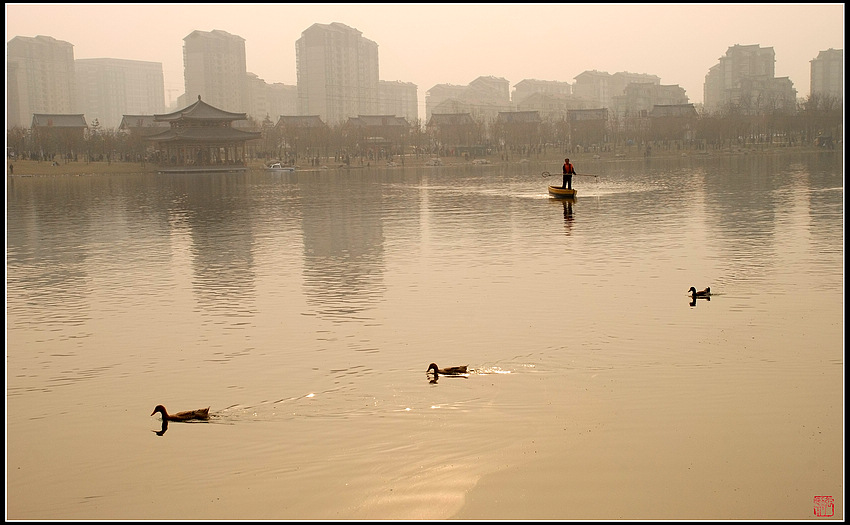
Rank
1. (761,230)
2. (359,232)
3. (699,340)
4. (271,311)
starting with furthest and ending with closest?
(359,232) → (761,230) → (271,311) → (699,340)

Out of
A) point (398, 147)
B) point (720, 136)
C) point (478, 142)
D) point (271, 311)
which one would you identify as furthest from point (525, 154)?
point (271, 311)

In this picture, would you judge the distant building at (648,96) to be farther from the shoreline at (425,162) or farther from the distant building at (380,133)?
the distant building at (380,133)

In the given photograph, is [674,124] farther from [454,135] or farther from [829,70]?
[829,70]

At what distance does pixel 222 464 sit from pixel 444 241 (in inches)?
525

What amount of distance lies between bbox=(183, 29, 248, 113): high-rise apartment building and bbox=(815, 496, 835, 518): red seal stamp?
155093mm

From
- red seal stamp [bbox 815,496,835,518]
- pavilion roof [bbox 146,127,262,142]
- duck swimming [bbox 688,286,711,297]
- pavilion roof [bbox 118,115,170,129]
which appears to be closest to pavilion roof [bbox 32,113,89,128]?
pavilion roof [bbox 118,115,170,129]

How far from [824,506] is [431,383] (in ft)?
12.7

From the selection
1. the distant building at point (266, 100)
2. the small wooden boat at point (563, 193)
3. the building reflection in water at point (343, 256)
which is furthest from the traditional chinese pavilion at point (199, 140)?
the distant building at point (266, 100)

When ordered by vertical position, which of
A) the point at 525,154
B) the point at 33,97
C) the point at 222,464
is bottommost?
the point at 222,464

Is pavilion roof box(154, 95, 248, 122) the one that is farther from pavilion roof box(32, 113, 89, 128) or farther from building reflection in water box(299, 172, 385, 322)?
building reflection in water box(299, 172, 385, 322)

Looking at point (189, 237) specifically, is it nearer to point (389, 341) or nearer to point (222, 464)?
point (389, 341)

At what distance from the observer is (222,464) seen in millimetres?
7098

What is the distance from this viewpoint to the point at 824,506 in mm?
6211

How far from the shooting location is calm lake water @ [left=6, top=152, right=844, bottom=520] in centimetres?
655
